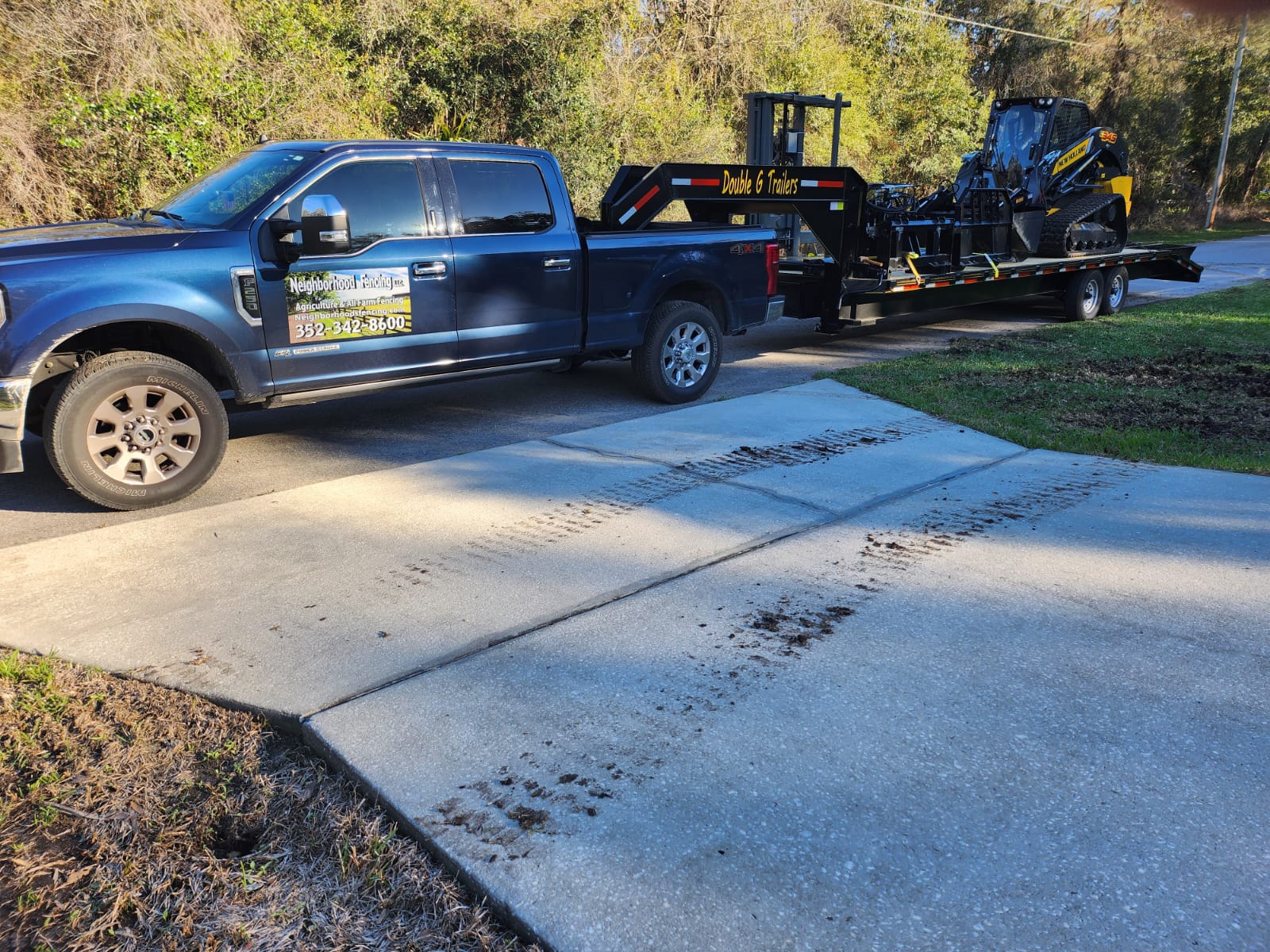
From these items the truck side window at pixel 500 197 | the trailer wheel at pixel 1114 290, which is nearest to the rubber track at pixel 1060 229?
the trailer wheel at pixel 1114 290

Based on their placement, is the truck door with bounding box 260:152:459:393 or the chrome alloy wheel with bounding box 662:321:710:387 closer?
the truck door with bounding box 260:152:459:393

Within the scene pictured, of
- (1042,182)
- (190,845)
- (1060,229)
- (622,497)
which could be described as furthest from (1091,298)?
(190,845)

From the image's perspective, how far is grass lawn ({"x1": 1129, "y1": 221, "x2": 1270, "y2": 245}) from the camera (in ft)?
93.8

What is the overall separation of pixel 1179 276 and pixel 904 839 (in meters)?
15.1

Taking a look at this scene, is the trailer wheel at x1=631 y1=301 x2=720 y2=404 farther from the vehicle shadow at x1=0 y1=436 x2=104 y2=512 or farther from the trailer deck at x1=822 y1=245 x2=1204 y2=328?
the vehicle shadow at x1=0 y1=436 x2=104 y2=512

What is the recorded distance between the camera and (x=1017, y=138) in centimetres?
1380

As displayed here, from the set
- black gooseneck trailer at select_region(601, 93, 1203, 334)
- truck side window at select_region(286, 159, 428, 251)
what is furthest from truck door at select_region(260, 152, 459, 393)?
black gooseneck trailer at select_region(601, 93, 1203, 334)

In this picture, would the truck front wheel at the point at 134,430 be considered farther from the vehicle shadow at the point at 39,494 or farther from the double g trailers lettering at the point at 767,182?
the double g trailers lettering at the point at 767,182

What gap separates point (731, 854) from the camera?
9.07ft

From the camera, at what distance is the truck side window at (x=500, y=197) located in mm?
6715

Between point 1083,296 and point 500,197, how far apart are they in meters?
9.20

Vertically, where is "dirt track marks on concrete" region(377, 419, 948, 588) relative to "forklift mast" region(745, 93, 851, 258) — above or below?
below

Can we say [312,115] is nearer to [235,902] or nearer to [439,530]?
[439,530]

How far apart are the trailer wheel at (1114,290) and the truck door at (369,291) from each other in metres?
10.5
